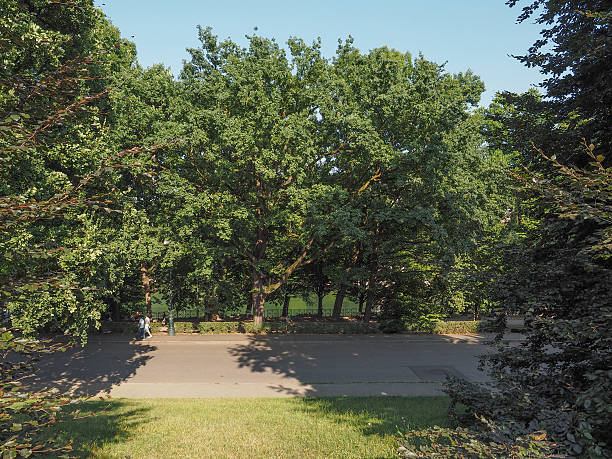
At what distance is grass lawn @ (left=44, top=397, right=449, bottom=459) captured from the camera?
7.35 metres

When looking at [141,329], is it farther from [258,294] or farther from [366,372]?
[366,372]

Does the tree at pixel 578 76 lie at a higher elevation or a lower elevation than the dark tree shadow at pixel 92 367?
higher

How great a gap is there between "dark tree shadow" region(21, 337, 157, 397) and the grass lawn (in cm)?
291

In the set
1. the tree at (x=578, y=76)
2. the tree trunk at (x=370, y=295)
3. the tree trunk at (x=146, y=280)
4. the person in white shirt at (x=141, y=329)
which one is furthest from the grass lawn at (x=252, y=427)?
the tree trunk at (x=370, y=295)

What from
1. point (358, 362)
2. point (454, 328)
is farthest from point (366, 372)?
point (454, 328)

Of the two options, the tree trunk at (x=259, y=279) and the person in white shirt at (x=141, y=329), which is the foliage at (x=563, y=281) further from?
the person in white shirt at (x=141, y=329)

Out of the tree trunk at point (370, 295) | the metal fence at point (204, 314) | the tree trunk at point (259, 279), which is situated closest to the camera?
the tree trunk at point (259, 279)

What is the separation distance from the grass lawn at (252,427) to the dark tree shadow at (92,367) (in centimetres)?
291

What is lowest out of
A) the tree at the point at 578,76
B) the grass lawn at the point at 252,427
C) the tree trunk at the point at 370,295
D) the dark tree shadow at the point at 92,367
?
the dark tree shadow at the point at 92,367

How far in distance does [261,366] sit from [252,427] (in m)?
7.36

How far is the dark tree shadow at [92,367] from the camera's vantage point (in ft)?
43.8

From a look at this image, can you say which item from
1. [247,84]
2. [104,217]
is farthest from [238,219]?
[104,217]

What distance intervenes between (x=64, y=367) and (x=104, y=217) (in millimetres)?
7740

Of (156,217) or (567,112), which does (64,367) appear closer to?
(156,217)
